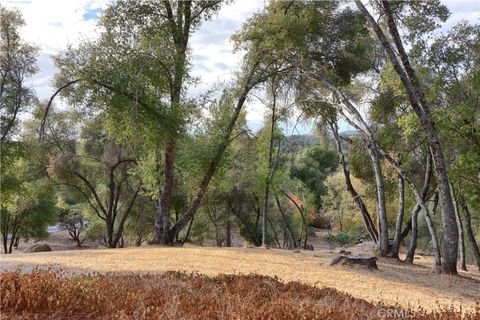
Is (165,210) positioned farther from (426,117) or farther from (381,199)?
(426,117)

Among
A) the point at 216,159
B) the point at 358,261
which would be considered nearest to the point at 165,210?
the point at 216,159

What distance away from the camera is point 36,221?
38.7m

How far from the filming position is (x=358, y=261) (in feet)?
42.4

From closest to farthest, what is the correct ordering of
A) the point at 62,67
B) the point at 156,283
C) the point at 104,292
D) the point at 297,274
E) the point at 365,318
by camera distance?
1. the point at 365,318
2. the point at 104,292
3. the point at 156,283
4. the point at 297,274
5. the point at 62,67

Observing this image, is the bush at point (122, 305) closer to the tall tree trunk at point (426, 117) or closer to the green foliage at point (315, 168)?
the tall tree trunk at point (426, 117)

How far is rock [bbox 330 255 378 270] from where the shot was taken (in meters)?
12.8

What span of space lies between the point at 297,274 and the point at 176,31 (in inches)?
519

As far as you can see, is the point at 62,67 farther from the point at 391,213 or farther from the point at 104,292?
the point at 391,213

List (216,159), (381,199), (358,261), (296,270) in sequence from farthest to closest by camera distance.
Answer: (216,159) → (381,199) → (358,261) → (296,270)

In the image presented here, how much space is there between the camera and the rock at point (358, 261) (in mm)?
12758

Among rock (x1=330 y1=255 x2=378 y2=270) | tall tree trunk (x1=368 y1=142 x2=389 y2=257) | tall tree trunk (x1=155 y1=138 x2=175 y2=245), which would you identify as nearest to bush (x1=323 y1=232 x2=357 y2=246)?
tall tree trunk (x1=368 y1=142 x2=389 y2=257)

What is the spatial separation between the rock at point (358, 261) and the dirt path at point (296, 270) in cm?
33

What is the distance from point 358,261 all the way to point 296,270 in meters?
2.55

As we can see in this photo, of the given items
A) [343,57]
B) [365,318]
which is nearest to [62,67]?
[343,57]
